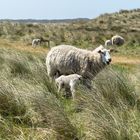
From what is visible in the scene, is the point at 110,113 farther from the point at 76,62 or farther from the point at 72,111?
the point at 76,62

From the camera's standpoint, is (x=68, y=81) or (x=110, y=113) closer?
(x=110, y=113)

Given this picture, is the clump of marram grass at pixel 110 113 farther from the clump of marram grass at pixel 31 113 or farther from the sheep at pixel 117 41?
the sheep at pixel 117 41

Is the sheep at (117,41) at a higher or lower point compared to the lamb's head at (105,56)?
lower

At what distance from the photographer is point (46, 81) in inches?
363

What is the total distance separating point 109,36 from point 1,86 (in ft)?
104

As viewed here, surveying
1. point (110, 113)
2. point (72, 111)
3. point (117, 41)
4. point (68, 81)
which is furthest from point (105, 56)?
point (117, 41)

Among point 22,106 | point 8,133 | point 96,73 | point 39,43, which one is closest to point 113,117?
point 8,133

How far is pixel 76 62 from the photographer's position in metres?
10.2

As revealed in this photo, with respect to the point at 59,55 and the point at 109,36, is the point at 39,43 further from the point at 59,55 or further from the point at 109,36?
the point at 59,55

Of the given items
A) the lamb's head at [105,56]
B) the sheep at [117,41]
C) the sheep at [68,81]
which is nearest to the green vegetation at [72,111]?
the sheep at [68,81]

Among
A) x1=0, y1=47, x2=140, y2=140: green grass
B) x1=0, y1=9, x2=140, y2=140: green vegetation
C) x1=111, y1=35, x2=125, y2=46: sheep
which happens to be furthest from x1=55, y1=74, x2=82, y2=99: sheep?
x1=111, y1=35, x2=125, y2=46: sheep

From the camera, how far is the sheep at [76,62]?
10.1 meters

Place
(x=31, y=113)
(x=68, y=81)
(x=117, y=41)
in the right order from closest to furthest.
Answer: (x=31, y=113) → (x=68, y=81) → (x=117, y=41)

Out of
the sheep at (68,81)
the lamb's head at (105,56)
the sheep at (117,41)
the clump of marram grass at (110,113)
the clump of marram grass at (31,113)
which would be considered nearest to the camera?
the clump of marram grass at (110,113)
